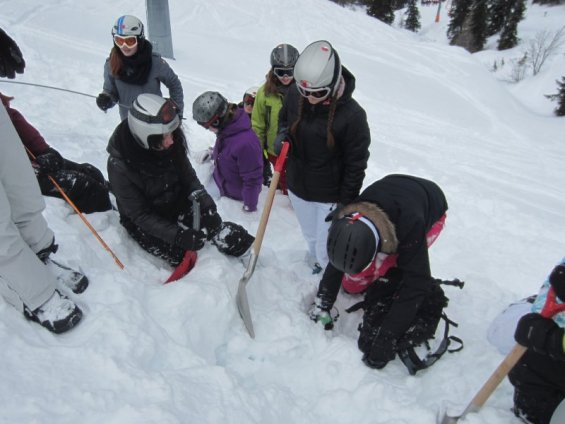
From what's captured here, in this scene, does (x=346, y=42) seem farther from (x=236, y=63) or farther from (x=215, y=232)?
(x=215, y=232)

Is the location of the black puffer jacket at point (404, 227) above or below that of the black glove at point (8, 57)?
below

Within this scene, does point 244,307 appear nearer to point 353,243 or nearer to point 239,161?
point 353,243

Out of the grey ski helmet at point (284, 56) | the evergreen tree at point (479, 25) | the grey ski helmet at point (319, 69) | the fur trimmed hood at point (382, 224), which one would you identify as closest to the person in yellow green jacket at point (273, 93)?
the grey ski helmet at point (284, 56)

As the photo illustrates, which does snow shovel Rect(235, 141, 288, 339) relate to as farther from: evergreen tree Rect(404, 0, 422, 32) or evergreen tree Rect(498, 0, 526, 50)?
evergreen tree Rect(404, 0, 422, 32)

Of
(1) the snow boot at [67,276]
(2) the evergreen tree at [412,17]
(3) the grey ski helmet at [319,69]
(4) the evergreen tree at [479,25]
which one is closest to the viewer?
(1) the snow boot at [67,276]

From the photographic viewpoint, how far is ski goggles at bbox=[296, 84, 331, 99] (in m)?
2.58

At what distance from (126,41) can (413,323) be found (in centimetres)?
344

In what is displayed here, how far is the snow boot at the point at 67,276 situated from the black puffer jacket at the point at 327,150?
162 cm

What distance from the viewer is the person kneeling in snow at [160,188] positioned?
267 centimetres

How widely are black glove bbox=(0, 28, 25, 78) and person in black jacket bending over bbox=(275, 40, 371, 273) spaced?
168cm

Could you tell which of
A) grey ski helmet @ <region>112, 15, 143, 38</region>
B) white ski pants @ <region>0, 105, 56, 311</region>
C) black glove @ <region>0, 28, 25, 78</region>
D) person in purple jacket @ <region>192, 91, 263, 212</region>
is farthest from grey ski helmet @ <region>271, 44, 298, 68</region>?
white ski pants @ <region>0, 105, 56, 311</region>

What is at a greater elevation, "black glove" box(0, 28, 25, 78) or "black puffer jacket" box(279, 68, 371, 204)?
"black glove" box(0, 28, 25, 78)

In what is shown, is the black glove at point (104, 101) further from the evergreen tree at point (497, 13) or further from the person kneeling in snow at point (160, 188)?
the evergreen tree at point (497, 13)

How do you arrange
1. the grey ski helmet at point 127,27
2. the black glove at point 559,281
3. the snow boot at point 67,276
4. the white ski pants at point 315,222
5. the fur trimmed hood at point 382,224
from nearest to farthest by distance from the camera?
1. the black glove at point 559,281
2. the fur trimmed hood at point 382,224
3. the snow boot at point 67,276
4. the white ski pants at point 315,222
5. the grey ski helmet at point 127,27
